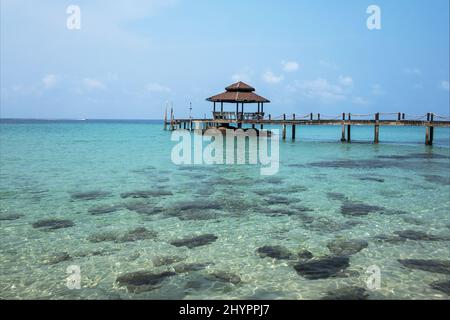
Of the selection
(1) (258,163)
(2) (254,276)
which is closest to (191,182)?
(1) (258,163)

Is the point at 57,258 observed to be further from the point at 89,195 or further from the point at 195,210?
the point at 89,195

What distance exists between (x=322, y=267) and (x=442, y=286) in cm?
172

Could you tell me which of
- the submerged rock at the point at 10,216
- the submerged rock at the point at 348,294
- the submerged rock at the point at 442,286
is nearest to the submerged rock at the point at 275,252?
the submerged rock at the point at 348,294

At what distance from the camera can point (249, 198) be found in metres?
10.8

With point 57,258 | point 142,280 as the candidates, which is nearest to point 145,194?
point 57,258

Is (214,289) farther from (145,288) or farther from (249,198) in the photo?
(249,198)

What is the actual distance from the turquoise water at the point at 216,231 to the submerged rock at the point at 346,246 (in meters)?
0.10

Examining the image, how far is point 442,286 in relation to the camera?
5.16m

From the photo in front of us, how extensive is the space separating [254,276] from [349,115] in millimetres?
29291

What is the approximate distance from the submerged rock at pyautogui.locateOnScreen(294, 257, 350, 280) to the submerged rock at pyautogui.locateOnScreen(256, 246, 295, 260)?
38cm

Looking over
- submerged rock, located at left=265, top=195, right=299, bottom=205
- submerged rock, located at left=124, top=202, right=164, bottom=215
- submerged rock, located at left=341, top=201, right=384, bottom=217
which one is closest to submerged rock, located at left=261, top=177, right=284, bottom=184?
submerged rock, located at left=265, top=195, right=299, bottom=205

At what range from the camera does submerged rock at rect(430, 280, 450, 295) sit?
5.04 meters

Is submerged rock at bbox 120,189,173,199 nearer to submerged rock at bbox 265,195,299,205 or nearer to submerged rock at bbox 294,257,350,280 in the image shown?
submerged rock at bbox 265,195,299,205

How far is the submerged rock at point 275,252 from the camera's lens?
20.7 ft
